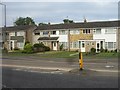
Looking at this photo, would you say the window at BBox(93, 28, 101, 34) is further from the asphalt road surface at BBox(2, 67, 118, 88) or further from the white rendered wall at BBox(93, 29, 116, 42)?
the asphalt road surface at BBox(2, 67, 118, 88)

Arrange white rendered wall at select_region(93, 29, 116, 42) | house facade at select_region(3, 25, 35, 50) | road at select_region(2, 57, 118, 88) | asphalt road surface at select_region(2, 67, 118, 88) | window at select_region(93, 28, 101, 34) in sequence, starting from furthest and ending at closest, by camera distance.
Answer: house facade at select_region(3, 25, 35, 50), window at select_region(93, 28, 101, 34), white rendered wall at select_region(93, 29, 116, 42), road at select_region(2, 57, 118, 88), asphalt road surface at select_region(2, 67, 118, 88)

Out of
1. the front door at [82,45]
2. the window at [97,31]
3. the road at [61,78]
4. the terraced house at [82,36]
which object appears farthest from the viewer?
the front door at [82,45]

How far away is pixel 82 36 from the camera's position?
62875 millimetres

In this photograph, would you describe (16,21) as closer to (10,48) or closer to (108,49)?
(10,48)

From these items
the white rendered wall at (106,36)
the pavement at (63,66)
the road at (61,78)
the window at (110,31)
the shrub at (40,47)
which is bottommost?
the road at (61,78)

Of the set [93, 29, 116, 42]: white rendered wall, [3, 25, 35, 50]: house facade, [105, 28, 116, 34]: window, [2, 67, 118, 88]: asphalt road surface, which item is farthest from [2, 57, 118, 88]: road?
[3, 25, 35, 50]: house facade

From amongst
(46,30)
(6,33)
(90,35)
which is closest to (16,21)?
(6,33)

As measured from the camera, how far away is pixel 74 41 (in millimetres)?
63781

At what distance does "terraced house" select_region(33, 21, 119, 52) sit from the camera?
194 ft

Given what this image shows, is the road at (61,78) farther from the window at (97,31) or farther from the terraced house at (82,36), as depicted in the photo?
the window at (97,31)

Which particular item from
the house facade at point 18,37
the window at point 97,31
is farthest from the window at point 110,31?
the house facade at point 18,37

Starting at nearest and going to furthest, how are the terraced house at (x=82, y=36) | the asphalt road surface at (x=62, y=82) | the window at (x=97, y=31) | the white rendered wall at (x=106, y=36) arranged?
the asphalt road surface at (x=62, y=82)
the white rendered wall at (x=106, y=36)
the terraced house at (x=82, y=36)
the window at (x=97, y=31)

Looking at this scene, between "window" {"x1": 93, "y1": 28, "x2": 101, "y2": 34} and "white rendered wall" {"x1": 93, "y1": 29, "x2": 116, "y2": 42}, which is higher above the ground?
"window" {"x1": 93, "y1": 28, "x2": 101, "y2": 34}

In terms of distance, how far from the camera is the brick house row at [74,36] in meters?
59.1
